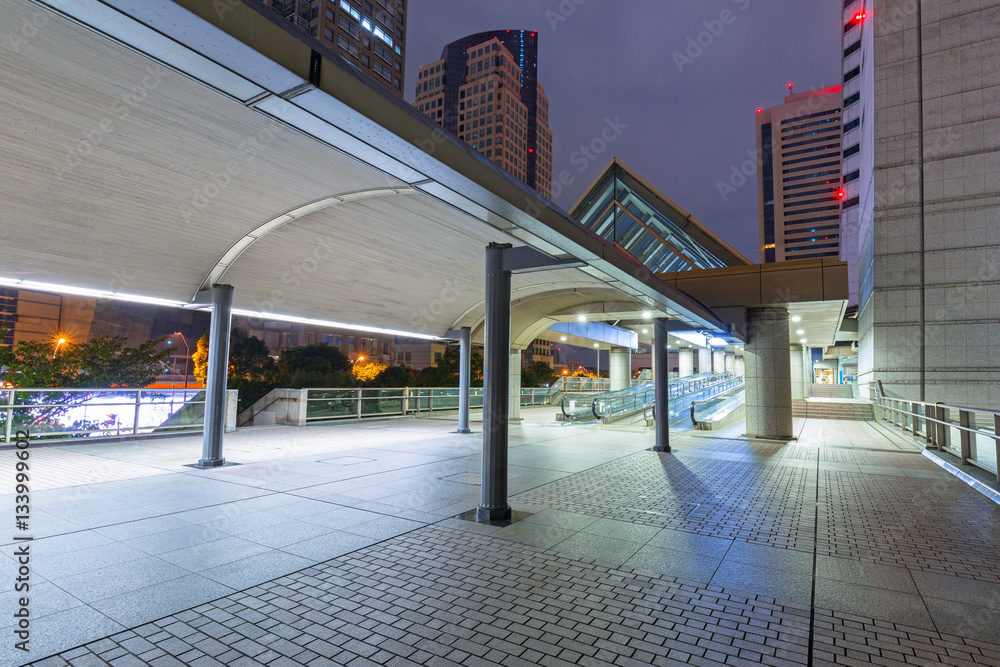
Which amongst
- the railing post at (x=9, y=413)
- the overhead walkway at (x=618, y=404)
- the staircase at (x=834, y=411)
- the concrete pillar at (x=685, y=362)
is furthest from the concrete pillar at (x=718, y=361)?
the railing post at (x=9, y=413)

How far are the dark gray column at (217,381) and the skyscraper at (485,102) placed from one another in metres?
130

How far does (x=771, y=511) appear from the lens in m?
6.74

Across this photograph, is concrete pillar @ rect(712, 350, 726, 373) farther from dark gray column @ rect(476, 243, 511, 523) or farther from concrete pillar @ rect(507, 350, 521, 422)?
dark gray column @ rect(476, 243, 511, 523)

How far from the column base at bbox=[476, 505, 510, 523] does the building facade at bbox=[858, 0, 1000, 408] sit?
2077cm

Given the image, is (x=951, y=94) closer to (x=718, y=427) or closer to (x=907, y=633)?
(x=718, y=427)

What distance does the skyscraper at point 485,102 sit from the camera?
142m

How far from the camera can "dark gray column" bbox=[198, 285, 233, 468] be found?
928 centimetres

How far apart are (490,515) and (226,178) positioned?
5525 mm

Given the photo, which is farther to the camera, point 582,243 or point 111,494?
point 111,494

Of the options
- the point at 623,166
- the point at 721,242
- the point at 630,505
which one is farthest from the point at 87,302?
the point at 630,505

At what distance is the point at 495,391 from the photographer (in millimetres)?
6375

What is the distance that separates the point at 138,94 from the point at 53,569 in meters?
4.44

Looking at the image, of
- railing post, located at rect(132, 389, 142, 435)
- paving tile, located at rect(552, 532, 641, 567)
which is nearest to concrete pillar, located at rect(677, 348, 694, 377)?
railing post, located at rect(132, 389, 142, 435)

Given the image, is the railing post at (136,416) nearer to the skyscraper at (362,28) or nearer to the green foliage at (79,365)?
the green foliage at (79,365)
